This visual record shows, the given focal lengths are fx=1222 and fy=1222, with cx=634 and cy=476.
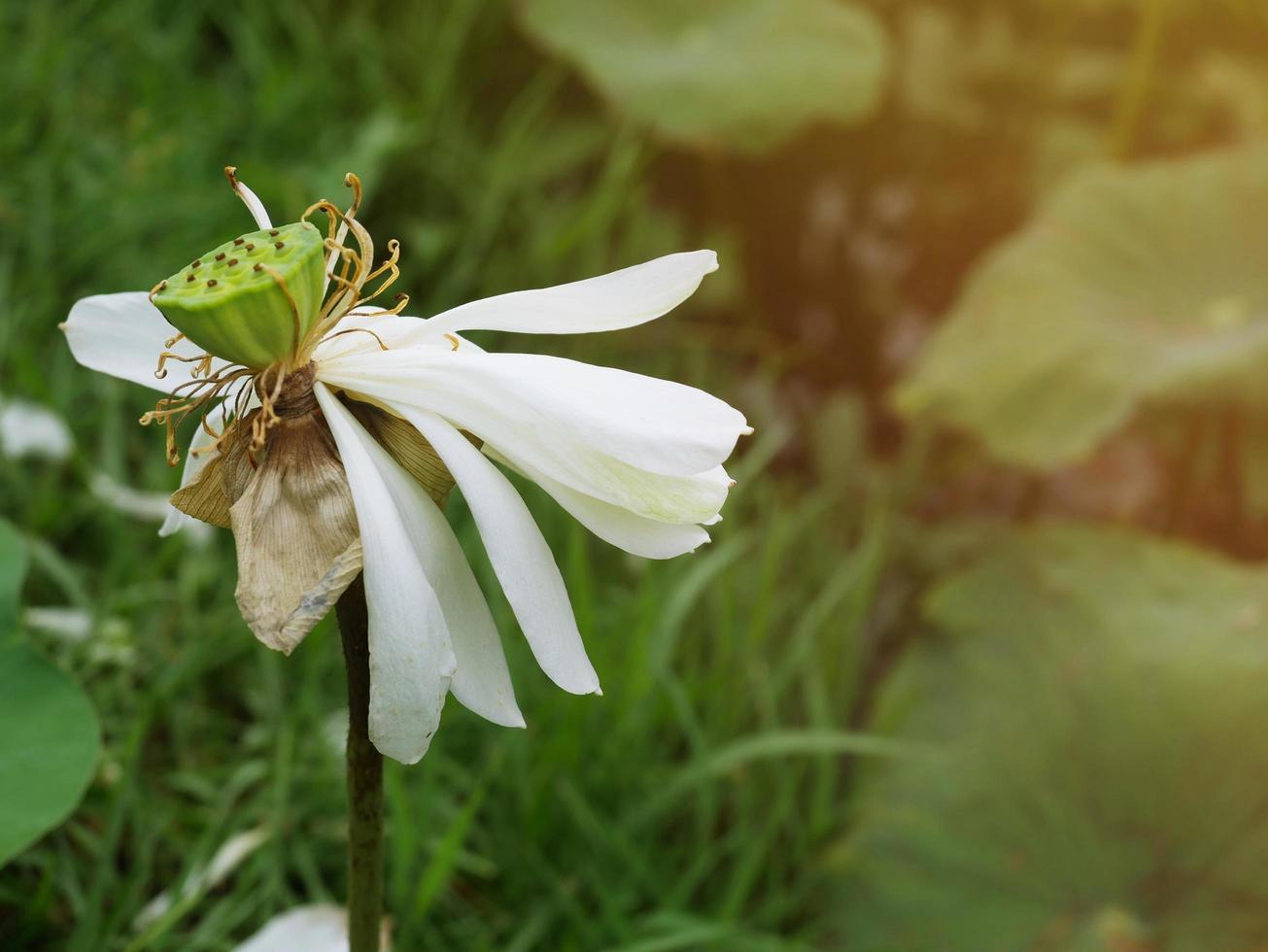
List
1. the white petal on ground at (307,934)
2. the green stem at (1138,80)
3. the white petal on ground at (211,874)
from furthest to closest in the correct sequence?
the green stem at (1138,80)
the white petal on ground at (211,874)
the white petal on ground at (307,934)

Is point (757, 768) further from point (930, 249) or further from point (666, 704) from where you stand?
point (930, 249)

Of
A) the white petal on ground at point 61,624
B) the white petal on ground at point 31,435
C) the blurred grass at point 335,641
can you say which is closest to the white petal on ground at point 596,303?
the blurred grass at point 335,641

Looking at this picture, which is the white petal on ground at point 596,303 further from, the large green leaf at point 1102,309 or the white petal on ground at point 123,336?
the large green leaf at point 1102,309

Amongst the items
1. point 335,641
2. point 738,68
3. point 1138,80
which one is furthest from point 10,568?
point 1138,80

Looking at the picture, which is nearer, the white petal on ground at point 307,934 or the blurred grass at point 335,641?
the white petal on ground at point 307,934

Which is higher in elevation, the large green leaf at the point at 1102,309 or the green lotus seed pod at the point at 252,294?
the green lotus seed pod at the point at 252,294

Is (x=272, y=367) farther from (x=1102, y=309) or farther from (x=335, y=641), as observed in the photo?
(x=1102, y=309)
